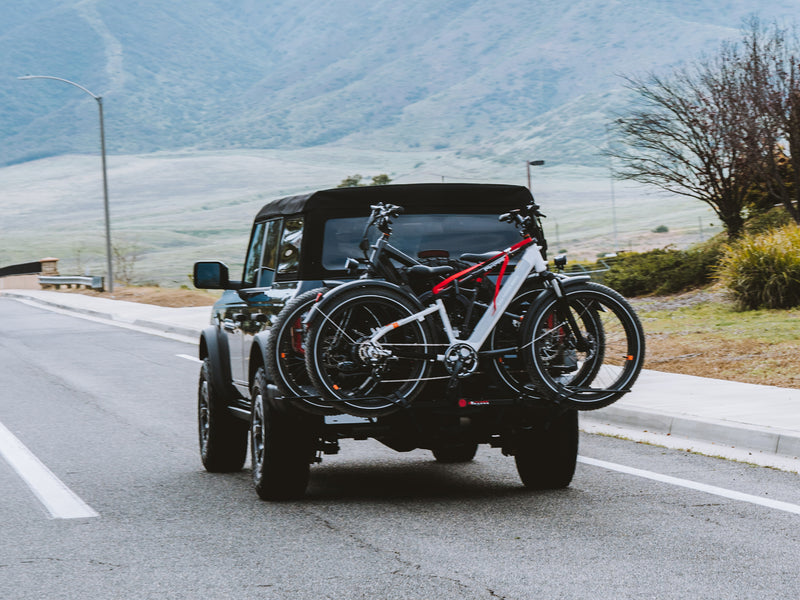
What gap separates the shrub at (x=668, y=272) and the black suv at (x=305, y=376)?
59.0 ft

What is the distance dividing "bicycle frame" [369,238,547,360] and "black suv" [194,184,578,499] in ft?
1.03

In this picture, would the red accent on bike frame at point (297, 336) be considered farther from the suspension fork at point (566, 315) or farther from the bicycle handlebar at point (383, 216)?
the suspension fork at point (566, 315)

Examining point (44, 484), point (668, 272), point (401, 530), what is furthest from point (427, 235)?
point (668, 272)

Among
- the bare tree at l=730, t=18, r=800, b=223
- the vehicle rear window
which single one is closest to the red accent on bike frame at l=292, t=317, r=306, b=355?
the vehicle rear window

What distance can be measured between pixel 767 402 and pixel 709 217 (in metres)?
124

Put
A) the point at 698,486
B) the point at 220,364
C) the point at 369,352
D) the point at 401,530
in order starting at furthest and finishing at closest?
the point at 220,364
the point at 698,486
the point at 369,352
the point at 401,530

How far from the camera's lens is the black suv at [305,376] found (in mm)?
7285

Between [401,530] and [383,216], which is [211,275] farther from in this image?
[401,530]

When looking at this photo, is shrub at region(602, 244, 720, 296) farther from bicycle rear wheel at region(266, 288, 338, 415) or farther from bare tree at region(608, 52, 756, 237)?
bicycle rear wheel at region(266, 288, 338, 415)

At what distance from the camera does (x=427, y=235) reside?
26.1 ft

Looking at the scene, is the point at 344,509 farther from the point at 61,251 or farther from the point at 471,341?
the point at 61,251

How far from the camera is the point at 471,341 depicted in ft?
23.6

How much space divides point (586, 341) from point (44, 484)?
4.12 metres

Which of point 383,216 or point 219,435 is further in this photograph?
point 219,435
